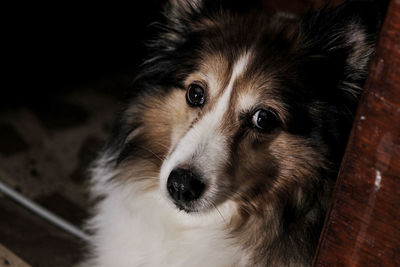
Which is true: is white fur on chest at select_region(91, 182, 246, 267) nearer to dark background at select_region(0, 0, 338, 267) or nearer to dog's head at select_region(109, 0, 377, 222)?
dog's head at select_region(109, 0, 377, 222)

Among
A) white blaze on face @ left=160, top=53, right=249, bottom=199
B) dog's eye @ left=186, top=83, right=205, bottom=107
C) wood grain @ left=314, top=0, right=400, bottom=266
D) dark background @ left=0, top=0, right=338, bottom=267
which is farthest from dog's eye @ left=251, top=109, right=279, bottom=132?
dark background @ left=0, top=0, right=338, bottom=267

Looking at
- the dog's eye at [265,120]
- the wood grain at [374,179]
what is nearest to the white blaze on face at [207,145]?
the dog's eye at [265,120]

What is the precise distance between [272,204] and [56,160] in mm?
1705

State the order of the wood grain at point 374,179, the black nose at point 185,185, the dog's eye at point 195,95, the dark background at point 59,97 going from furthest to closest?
the dark background at point 59,97 < the dog's eye at point 195,95 < the black nose at point 185,185 < the wood grain at point 374,179

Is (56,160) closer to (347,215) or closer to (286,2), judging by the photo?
(286,2)

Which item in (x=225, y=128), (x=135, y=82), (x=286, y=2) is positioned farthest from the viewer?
(x=286, y=2)

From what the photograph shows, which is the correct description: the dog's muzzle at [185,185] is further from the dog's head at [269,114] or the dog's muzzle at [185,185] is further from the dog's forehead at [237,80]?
the dog's forehead at [237,80]

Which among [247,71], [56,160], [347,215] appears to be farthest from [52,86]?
[347,215]

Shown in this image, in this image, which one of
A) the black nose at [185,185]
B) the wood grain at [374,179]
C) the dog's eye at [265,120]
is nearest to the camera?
the wood grain at [374,179]

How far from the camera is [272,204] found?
1.78 m

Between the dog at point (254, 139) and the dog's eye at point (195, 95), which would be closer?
the dog at point (254, 139)

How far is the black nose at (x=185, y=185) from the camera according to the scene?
1.62 metres

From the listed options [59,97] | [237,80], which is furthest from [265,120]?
[59,97]

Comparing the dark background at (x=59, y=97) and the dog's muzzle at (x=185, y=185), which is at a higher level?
the dog's muzzle at (x=185, y=185)
